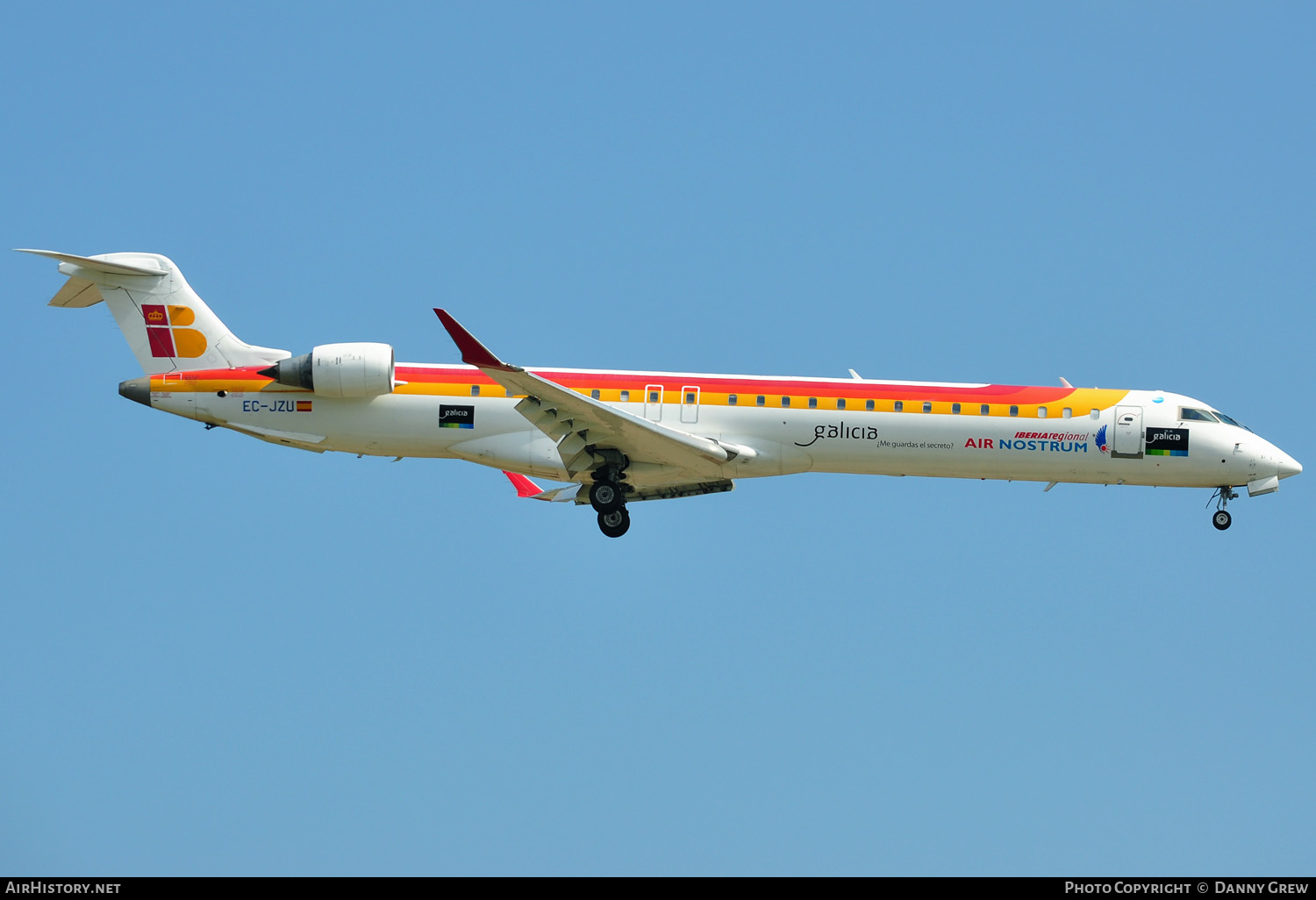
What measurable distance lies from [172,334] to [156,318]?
1.65ft

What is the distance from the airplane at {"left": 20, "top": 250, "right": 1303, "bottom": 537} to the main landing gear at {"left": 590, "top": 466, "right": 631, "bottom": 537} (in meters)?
0.03

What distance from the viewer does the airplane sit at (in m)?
29.2

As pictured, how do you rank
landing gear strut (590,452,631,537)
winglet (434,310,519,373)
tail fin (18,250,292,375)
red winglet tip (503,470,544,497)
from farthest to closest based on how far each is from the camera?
red winglet tip (503,470,544,497) < tail fin (18,250,292,375) < landing gear strut (590,452,631,537) < winglet (434,310,519,373)

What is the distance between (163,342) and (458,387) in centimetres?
651

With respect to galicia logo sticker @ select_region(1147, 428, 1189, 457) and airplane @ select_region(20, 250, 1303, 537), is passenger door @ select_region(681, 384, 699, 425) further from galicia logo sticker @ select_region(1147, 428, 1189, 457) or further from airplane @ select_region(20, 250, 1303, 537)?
galicia logo sticker @ select_region(1147, 428, 1189, 457)

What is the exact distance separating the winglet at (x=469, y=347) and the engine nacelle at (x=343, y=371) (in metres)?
3.51

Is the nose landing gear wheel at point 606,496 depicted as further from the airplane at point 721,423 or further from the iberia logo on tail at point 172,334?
the iberia logo on tail at point 172,334

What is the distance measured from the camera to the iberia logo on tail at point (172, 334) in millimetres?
30328

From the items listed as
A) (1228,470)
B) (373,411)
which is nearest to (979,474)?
(1228,470)

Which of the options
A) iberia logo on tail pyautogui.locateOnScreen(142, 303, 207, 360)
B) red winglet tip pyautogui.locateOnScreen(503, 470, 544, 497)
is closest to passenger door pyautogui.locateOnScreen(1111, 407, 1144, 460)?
red winglet tip pyautogui.locateOnScreen(503, 470, 544, 497)

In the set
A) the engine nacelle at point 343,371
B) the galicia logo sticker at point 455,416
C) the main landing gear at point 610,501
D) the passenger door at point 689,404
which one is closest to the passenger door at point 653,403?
the passenger door at point 689,404
